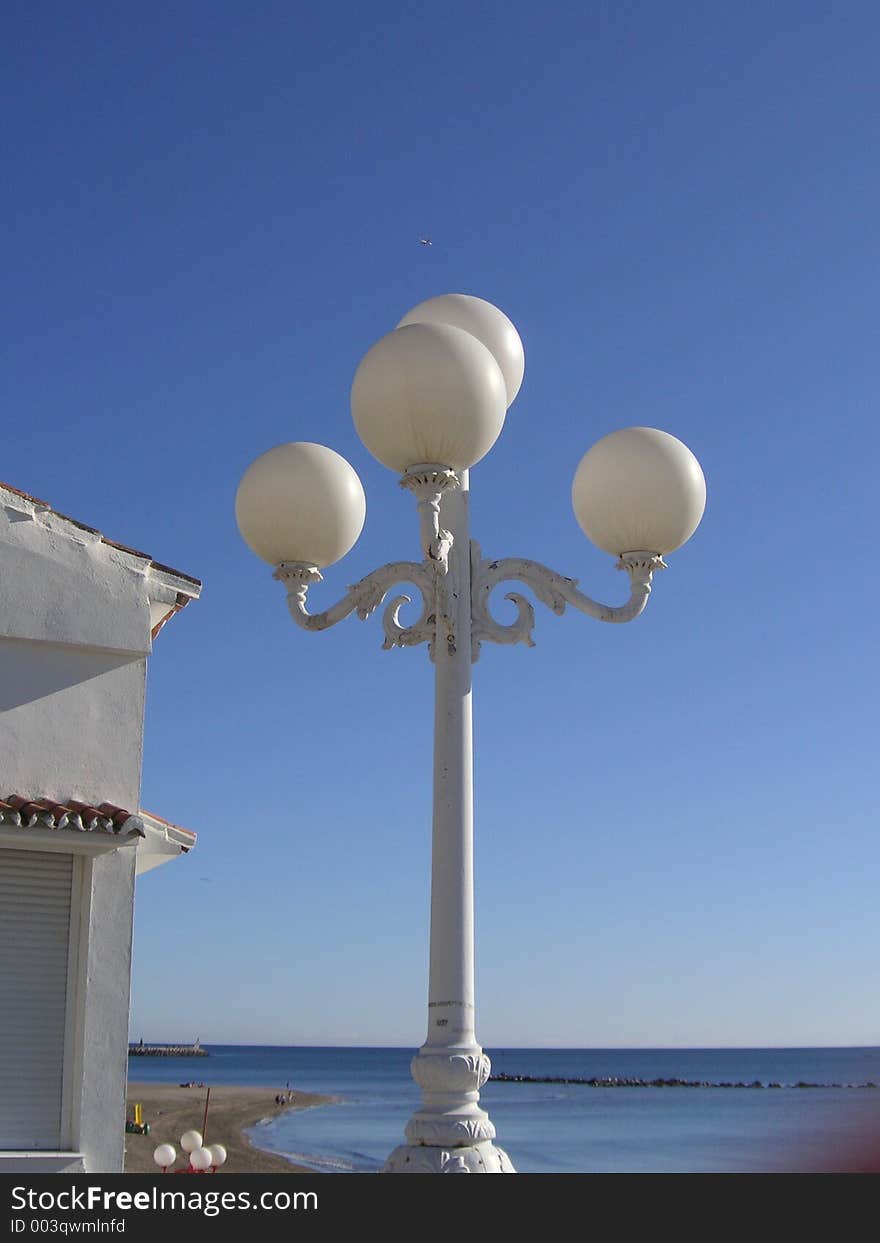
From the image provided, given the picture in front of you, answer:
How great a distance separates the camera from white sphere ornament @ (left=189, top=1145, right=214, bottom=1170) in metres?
15.9

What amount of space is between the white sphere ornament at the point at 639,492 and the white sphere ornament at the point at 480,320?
0.89 meters

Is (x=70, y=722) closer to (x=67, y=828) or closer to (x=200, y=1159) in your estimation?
(x=67, y=828)

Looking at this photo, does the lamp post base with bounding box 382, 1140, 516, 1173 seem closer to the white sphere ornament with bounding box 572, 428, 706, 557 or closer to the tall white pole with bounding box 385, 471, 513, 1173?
the tall white pole with bounding box 385, 471, 513, 1173

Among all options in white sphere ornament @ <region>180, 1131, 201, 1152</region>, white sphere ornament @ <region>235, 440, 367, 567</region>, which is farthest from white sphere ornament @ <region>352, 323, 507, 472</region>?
white sphere ornament @ <region>180, 1131, 201, 1152</region>

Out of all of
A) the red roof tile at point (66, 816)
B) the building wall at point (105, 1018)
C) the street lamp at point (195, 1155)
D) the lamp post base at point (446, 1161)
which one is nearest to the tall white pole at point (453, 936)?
the lamp post base at point (446, 1161)

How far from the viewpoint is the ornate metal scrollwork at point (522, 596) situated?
6773 mm

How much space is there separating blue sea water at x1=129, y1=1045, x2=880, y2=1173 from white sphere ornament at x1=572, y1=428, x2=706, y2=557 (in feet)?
42.4

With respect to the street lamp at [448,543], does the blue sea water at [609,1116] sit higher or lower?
lower

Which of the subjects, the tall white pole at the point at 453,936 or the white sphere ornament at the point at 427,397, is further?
the white sphere ornament at the point at 427,397

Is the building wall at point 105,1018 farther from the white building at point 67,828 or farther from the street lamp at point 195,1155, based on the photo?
the street lamp at point 195,1155

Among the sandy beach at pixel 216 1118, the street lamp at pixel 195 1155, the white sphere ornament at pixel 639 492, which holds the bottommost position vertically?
the sandy beach at pixel 216 1118
